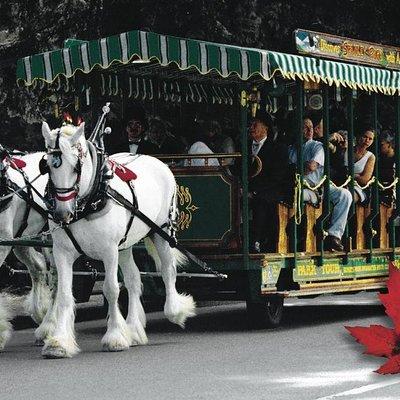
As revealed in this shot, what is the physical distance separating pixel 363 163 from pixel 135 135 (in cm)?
280

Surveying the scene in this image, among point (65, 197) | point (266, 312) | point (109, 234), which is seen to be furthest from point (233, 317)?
point (65, 197)

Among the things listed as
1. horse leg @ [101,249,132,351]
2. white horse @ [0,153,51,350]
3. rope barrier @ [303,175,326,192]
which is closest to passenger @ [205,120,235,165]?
rope barrier @ [303,175,326,192]

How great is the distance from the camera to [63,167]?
9094 millimetres

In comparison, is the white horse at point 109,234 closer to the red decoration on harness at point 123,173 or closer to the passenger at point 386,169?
the red decoration on harness at point 123,173

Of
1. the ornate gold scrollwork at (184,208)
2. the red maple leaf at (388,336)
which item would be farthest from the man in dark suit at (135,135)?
the red maple leaf at (388,336)

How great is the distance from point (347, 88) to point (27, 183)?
162 inches

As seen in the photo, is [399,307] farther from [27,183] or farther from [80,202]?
[27,183]

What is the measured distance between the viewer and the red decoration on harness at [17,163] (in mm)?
10163

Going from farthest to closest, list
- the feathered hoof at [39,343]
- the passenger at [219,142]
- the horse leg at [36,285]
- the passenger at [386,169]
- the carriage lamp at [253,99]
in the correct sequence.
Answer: the passenger at [386,169], the passenger at [219,142], the carriage lamp at [253,99], the horse leg at [36,285], the feathered hoof at [39,343]

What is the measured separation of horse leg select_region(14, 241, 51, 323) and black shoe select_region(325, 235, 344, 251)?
317 centimetres

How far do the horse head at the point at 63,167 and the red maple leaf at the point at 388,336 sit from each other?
803 centimetres

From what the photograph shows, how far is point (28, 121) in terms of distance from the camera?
18.2m

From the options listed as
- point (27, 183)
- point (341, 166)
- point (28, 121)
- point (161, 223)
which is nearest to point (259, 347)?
point (161, 223)

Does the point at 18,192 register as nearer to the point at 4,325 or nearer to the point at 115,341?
the point at 4,325
